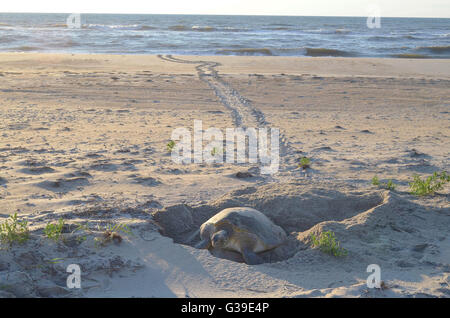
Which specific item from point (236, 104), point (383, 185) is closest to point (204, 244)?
point (383, 185)

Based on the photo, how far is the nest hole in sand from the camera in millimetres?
3562

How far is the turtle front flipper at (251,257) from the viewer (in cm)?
309

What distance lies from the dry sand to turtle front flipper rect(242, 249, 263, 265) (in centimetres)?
8

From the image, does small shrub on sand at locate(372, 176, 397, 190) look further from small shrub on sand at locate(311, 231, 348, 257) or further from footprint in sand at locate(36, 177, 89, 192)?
footprint in sand at locate(36, 177, 89, 192)

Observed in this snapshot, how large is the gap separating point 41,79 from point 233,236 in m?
9.25

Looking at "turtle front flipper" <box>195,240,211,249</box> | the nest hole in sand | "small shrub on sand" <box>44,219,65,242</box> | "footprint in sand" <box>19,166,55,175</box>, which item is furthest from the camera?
"footprint in sand" <box>19,166,55,175</box>

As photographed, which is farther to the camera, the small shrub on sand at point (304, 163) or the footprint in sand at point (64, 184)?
the small shrub on sand at point (304, 163)

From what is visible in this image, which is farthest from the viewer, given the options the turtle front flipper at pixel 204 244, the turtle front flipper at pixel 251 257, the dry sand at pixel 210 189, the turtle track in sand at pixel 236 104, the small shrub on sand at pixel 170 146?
the turtle track in sand at pixel 236 104

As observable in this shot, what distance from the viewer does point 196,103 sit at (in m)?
8.73

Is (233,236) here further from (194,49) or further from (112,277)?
(194,49)

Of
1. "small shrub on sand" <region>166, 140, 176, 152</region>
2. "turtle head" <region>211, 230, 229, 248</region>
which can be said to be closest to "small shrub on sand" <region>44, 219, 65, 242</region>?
"turtle head" <region>211, 230, 229, 248</region>

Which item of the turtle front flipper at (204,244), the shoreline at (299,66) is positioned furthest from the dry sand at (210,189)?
the shoreline at (299,66)

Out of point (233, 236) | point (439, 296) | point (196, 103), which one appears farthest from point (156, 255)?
point (196, 103)

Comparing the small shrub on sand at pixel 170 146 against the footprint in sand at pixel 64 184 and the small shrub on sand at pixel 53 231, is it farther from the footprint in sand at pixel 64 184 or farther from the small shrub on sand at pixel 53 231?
the small shrub on sand at pixel 53 231
